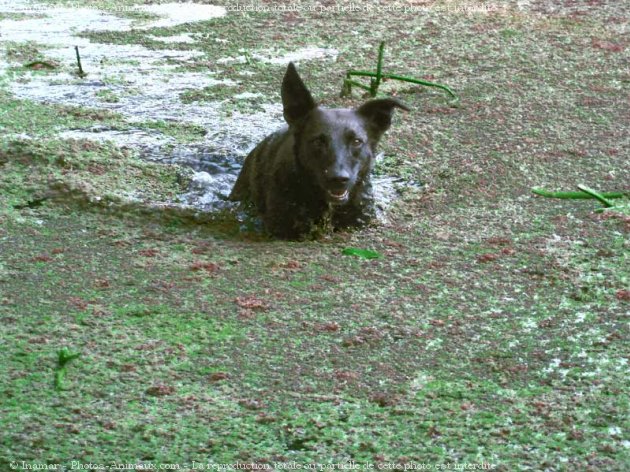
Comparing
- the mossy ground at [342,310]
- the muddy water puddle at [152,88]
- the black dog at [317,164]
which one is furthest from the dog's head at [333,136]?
the muddy water puddle at [152,88]

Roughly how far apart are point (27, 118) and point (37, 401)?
11.7 ft

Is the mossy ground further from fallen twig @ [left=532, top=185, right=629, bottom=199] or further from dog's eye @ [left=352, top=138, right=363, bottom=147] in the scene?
dog's eye @ [left=352, top=138, right=363, bottom=147]

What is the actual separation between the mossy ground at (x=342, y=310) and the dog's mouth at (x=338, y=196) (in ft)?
0.63

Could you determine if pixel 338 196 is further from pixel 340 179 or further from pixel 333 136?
pixel 333 136

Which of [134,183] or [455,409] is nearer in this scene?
[455,409]

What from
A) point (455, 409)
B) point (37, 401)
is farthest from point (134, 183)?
point (455, 409)

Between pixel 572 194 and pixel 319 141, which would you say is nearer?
pixel 319 141

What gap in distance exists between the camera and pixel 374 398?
366cm

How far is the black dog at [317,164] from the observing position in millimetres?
5203

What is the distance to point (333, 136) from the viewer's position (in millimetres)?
5207

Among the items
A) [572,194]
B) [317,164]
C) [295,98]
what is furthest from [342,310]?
[572,194]

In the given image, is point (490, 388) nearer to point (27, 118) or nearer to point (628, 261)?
point (628, 261)

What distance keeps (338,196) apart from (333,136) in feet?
0.96

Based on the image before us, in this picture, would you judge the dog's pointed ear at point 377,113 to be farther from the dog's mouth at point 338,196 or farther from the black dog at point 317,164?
the dog's mouth at point 338,196
